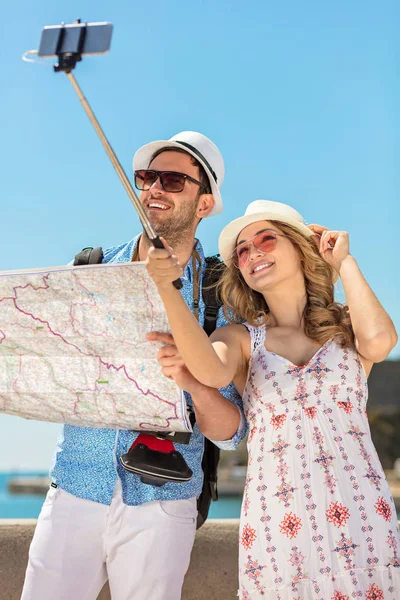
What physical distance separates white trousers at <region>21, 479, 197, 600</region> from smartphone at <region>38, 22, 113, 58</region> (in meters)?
1.87

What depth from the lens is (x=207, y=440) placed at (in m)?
3.50

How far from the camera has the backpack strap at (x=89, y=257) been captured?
355 centimetres

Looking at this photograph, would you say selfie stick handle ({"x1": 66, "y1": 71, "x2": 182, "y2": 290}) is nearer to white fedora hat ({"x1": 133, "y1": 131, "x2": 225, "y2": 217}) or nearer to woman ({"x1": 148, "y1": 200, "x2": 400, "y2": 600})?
woman ({"x1": 148, "y1": 200, "x2": 400, "y2": 600})

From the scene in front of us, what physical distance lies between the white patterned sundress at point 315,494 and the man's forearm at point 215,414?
0.30 ft

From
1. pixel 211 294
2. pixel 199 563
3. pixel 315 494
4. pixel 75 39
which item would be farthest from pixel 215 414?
pixel 75 39

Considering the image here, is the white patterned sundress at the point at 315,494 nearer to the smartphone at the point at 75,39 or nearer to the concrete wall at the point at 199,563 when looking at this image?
the concrete wall at the point at 199,563

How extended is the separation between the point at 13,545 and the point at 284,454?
6.58 ft

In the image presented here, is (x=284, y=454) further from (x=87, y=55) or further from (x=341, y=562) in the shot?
(x=87, y=55)

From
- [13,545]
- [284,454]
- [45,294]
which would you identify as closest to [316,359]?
[284,454]

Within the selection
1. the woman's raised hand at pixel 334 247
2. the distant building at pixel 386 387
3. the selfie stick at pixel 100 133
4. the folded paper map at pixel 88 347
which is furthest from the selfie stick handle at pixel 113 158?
the distant building at pixel 386 387

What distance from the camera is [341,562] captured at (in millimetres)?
2682

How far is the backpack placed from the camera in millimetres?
3479

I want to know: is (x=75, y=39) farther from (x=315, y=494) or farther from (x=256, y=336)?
(x=315, y=494)

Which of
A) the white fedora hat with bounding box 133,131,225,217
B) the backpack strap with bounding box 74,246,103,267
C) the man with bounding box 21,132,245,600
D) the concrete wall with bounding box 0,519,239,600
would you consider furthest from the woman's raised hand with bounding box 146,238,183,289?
the concrete wall with bounding box 0,519,239,600
